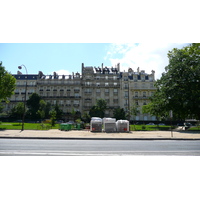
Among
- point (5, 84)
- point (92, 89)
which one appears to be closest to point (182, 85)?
point (5, 84)

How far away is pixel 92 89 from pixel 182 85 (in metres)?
39.5

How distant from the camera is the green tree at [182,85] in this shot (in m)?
26.2

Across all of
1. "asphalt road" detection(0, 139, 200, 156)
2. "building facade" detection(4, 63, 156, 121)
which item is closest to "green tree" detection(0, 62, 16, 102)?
"asphalt road" detection(0, 139, 200, 156)

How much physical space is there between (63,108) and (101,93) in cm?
1426

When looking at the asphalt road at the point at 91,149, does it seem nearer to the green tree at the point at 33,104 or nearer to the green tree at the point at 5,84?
the green tree at the point at 5,84

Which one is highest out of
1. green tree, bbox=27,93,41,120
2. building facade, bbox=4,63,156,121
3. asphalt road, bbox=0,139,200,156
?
building facade, bbox=4,63,156,121

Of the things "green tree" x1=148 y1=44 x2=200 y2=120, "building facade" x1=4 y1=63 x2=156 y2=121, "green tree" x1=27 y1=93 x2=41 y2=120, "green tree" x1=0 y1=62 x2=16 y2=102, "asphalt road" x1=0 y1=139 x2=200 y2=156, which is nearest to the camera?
"asphalt road" x1=0 y1=139 x2=200 y2=156

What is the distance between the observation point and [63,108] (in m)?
62.4

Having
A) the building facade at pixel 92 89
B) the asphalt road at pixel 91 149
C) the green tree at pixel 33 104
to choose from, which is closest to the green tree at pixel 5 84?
the asphalt road at pixel 91 149

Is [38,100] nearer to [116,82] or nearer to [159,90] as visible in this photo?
[116,82]

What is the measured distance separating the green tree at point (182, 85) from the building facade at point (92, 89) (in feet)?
111

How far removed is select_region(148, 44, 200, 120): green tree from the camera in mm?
26156

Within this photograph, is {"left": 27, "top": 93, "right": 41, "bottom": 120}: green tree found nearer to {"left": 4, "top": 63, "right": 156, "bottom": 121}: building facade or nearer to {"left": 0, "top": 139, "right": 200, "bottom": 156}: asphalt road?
{"left": 4, "top": 63, "right": 156, "bottom": 121}: building facade

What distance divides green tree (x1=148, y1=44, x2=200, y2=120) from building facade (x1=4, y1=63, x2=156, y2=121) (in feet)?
111
